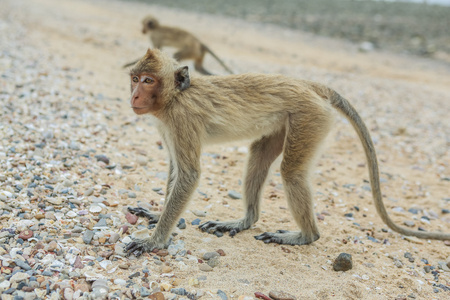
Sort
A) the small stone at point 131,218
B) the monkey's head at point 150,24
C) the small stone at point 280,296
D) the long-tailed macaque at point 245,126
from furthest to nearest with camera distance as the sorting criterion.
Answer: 1. the monkey's head at point 150,24
2. the small stone at point 131,218
3. the long-tailed macaque at point 245,126
4. the small stone at point 280,296

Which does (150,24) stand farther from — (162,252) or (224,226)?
(162,252)

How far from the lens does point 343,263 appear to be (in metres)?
4.15

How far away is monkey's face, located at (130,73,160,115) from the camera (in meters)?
3.72

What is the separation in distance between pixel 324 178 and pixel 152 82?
3610mm

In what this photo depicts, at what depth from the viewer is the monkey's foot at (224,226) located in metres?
4.62

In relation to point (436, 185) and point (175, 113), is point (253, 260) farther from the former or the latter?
point (436, 185)

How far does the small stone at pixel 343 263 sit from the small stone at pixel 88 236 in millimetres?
A: 2372

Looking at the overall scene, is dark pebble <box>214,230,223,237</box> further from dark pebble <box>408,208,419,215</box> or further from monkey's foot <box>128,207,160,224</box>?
dark pebble <box>408,208,419,215</box>

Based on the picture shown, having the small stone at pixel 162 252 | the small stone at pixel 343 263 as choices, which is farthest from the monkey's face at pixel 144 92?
the small stone at pixel 343 263

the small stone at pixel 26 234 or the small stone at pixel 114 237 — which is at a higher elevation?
the small stone at pixel 26 234

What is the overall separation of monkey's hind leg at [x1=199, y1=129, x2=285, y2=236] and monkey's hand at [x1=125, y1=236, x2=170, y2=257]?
761 millimetres

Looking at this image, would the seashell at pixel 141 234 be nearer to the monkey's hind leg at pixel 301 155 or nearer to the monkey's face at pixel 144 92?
the monkey's face at pixel 144 92

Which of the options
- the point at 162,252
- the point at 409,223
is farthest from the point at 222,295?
the point at 409,223

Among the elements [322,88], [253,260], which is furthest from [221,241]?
[322,88]
